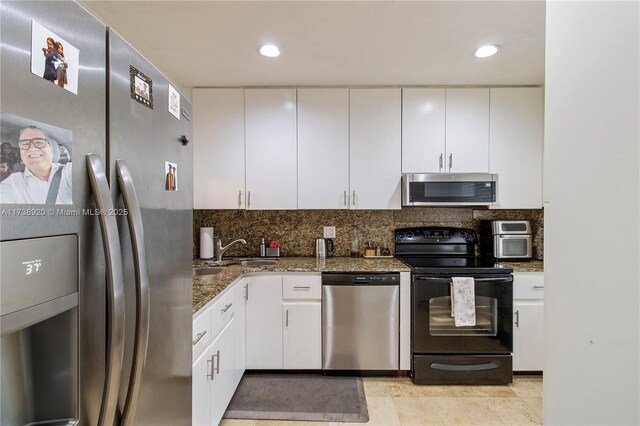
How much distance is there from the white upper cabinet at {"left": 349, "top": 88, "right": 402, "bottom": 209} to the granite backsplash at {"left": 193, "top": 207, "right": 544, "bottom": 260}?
0.35 m

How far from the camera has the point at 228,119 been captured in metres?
2.86

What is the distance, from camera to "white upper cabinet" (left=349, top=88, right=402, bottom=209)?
284cm

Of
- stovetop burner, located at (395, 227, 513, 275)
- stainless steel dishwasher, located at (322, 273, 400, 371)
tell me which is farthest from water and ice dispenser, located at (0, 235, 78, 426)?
stovetop burner, located at (395, 227, 513, 275)

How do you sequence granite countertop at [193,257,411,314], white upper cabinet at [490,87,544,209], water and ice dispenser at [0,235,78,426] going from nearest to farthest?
1. water and ice dispenser at [0,235,78,426]
2. granite countertop at [193,257,411,314]
3. white upper cabinet at [490,87,544,209]

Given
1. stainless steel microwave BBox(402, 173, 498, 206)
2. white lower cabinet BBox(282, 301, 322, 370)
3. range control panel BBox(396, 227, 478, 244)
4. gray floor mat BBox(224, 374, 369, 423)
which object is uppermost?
stainless steel microwave BBox(402, 173, 498, 206)

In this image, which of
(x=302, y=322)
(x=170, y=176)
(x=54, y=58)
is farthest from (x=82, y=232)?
(x=302, y=322)

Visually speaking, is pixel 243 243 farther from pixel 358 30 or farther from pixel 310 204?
pixel 358 30

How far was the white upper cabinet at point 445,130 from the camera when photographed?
2.83m

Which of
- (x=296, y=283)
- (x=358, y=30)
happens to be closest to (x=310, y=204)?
(x=296, y=283)

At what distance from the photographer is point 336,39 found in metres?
2.05

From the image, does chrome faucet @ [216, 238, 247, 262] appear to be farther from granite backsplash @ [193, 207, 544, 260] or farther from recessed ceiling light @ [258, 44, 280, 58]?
recessed ceiling light @ [258, 44, 280, 58]

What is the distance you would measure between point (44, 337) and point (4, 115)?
1.19 ft

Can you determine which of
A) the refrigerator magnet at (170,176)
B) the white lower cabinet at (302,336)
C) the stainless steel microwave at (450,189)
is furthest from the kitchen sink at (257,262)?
the refrigerator magnet at (170,176)

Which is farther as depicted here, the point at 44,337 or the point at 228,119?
the point at 228,119
